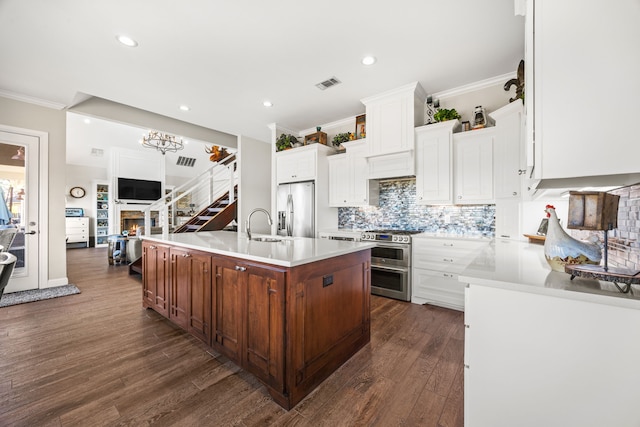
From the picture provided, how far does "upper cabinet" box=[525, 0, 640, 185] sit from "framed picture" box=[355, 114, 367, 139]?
3.04 metres

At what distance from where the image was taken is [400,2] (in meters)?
2.00

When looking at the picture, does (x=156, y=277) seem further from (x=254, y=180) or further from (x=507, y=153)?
(x=507, y=153)

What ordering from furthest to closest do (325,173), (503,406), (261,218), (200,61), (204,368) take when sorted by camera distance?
(261,218)
(325,173)
(200,61)
(204,368)
(503,406)

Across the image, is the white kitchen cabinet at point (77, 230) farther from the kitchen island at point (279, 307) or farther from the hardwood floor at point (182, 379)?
the kitchen island at point (279, 307)

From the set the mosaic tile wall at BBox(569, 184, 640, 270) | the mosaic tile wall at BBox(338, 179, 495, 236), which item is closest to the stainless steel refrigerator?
the mosaic tile wall at BBox(338, 179, 495, 236)

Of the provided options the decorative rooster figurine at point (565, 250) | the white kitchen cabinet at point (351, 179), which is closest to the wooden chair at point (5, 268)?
the decorative rooster figurine at point (565, 250)

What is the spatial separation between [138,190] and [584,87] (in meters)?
9.97

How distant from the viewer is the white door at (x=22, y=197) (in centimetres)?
356

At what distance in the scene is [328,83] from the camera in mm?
3242

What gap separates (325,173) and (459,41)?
2.53 metres

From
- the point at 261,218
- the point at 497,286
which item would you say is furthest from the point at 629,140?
the point at 261,218

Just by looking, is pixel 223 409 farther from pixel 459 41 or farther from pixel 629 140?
pixel 459 41

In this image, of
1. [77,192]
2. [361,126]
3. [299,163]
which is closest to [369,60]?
[361,126]

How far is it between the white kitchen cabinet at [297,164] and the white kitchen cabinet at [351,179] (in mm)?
316
